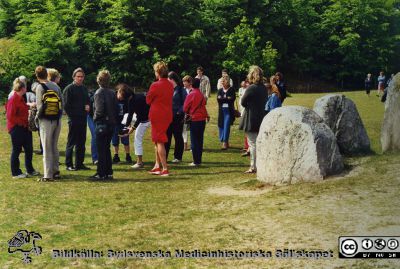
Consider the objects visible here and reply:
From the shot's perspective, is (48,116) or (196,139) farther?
(196,139)

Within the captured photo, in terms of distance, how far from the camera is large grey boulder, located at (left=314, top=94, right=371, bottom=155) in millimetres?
10703

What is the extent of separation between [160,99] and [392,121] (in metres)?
4.96

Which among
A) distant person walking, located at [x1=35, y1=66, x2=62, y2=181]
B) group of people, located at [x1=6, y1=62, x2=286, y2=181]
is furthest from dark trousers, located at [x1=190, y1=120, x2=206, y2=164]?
distant person walking, located at [x1=35, y1=66, x2=62, y2=181]

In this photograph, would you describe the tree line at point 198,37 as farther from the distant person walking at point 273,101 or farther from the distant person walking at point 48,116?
the distant person walking at point 48,116

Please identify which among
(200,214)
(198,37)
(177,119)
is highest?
(198,37)

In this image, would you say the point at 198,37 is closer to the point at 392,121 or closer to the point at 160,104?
the point at 392,121

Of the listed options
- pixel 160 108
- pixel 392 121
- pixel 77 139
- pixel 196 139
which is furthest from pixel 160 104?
pixel 392 121

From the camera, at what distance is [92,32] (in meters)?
39.8

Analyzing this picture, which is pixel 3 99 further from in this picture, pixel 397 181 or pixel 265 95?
pixel 397 181

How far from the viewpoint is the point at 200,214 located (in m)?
7.17

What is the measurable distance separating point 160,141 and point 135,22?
33019mm

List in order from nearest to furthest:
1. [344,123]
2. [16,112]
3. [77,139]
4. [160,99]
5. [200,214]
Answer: [200,214]
[16,112]
[160,99]
[77,139]
[344,123]

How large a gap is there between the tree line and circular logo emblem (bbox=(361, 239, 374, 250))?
28.5m

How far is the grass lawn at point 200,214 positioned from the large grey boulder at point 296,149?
268mm
